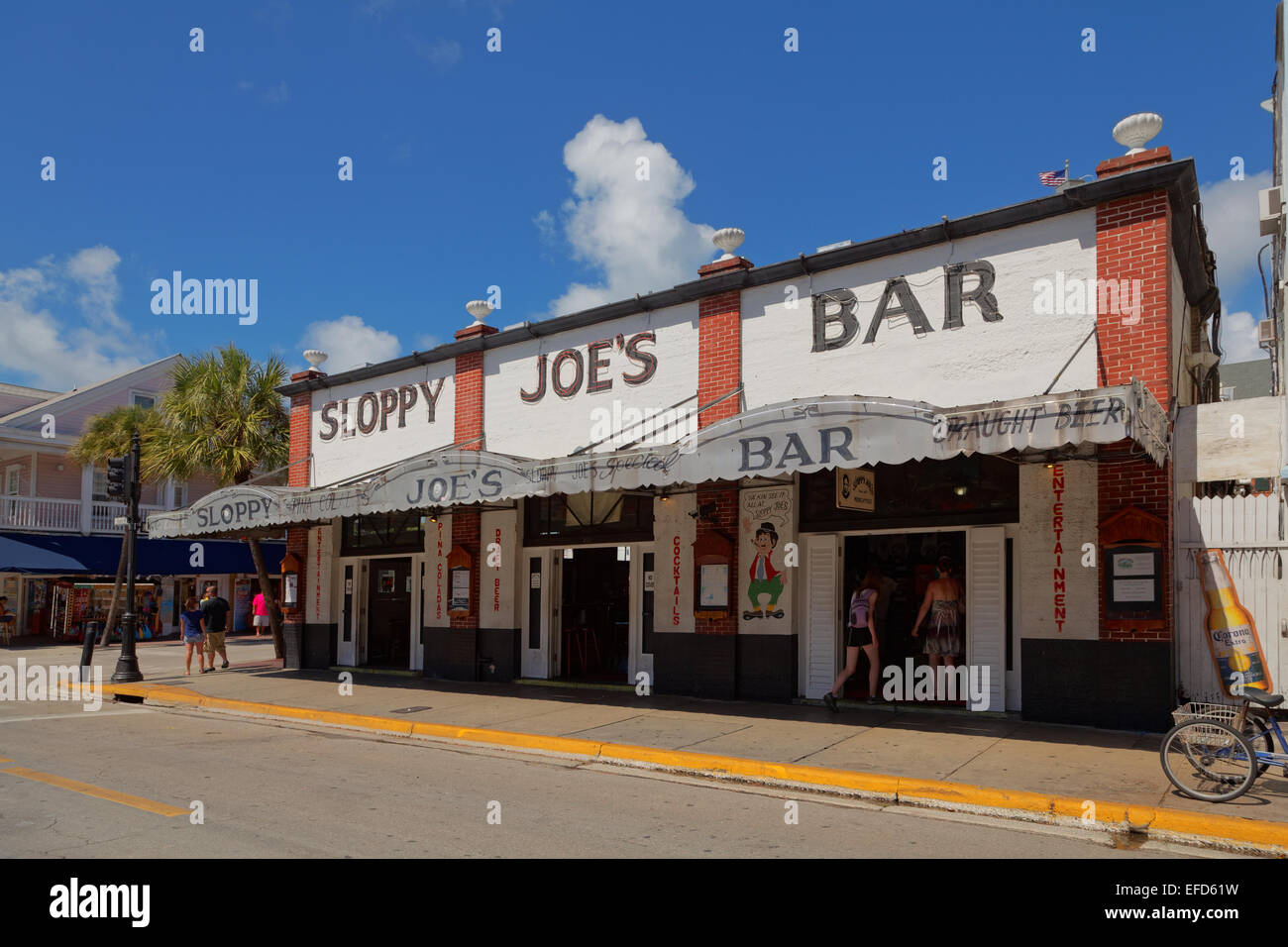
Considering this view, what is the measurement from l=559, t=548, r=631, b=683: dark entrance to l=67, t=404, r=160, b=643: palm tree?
15270 millimetres

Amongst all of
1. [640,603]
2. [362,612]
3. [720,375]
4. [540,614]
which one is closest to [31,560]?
[362,612]

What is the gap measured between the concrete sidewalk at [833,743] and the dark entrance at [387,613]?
2.69 meters

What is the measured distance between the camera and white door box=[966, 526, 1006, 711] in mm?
11469

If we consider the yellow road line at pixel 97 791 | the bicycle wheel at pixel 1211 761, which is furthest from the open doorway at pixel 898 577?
the yellow road line at pixel 97 791

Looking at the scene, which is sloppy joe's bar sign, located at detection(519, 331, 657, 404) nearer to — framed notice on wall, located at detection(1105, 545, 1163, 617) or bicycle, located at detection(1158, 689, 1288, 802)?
framed notice on wall, located at detection(1105, 545, 1163, 617)

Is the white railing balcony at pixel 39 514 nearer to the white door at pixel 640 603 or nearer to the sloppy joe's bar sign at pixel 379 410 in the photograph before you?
the sloppy joe's bar sign at pixel 379 410

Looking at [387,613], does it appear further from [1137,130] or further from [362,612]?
[1137,130]

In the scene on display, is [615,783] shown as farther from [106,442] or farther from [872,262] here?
[106,442]

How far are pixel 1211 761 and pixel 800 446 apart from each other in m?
4.59

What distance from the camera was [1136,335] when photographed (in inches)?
406

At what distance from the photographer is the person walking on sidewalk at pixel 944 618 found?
1194 cm

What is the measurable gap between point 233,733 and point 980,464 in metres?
10.00

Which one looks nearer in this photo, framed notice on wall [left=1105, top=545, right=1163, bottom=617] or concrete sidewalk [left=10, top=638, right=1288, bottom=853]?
concrete sidewalk [left=10, top=638, right=1288, bottom=853]

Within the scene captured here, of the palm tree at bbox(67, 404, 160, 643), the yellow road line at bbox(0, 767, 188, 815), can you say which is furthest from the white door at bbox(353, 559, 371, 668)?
the palm tree at bbox(67, 404, 160, 643)
